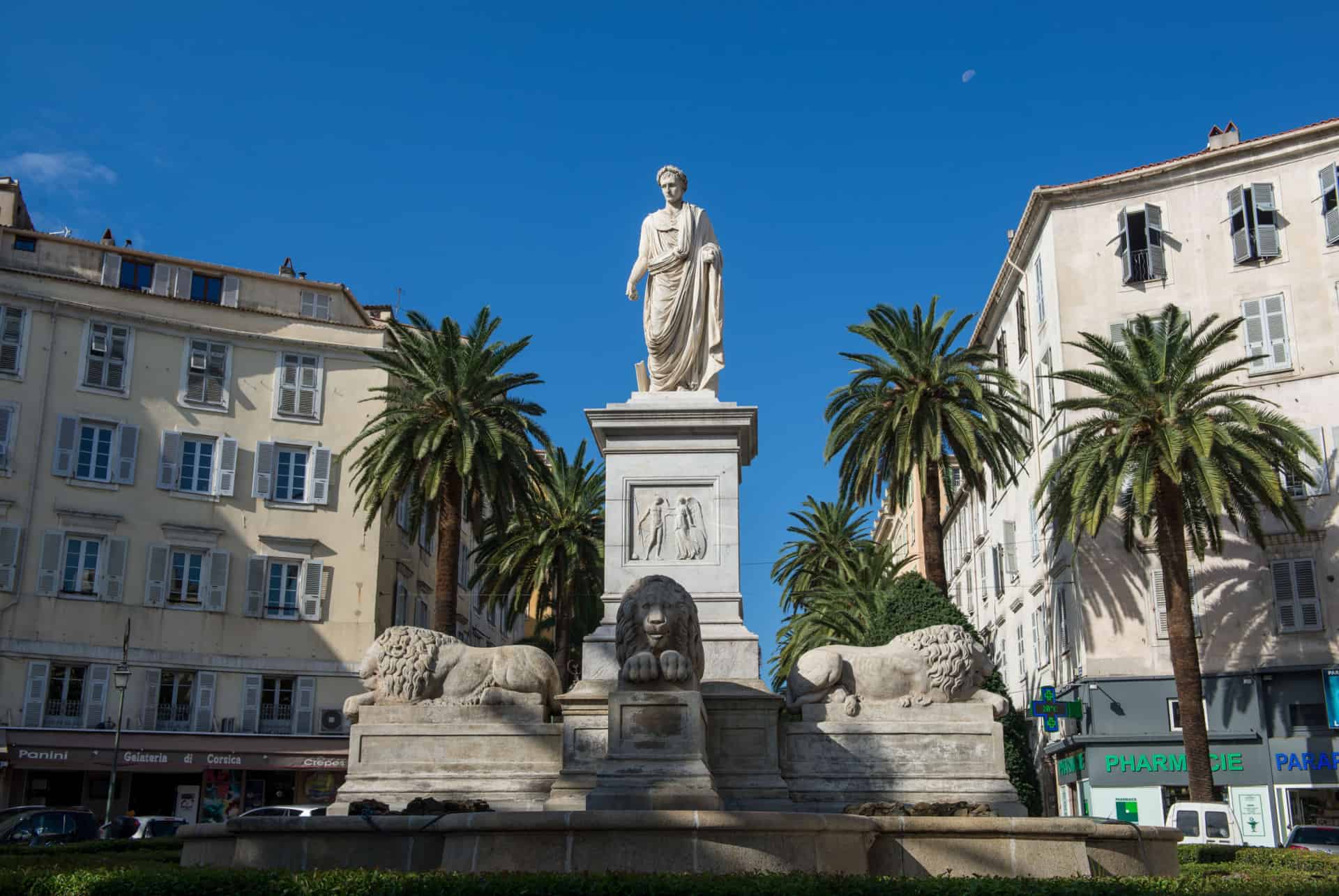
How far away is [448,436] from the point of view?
38.1 metres

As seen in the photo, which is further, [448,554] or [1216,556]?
[1216,556]

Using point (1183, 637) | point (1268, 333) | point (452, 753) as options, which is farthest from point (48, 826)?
point (1268, 333)

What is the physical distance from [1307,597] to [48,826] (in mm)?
34028

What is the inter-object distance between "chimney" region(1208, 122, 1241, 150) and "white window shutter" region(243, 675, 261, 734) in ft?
124

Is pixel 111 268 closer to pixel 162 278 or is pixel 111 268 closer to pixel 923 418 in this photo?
pixel 162 278

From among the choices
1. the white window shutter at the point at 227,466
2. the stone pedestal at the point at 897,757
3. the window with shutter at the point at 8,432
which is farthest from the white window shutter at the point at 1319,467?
the window with shutter at the point at 8,432

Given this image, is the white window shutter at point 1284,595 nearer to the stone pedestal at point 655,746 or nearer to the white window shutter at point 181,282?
the stone pedestal at point 655,746

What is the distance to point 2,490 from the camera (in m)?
43.2

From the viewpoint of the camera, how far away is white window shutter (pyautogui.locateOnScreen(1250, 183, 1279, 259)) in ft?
141

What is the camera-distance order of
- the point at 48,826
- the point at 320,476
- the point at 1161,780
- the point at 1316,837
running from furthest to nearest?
the point at 320,476, the point at 1161,780, the point at 1316,837, the point at 48,826

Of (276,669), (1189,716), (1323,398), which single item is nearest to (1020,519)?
(1323,398)

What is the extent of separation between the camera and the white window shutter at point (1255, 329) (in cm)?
4250

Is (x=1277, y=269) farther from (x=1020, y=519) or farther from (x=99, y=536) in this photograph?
(x=99, y=536)

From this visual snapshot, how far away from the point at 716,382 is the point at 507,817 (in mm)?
Answer: 7316
